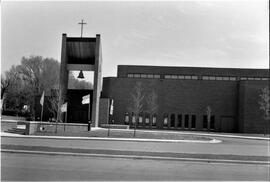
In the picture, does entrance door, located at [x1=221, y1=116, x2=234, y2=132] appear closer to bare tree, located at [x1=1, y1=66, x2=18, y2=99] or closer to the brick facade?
the brick facade

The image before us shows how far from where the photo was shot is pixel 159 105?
5453cm

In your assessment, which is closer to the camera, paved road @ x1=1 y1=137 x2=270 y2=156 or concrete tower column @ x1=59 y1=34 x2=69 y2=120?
paved road @ x1=1 y1=137 x2=270 y2=156

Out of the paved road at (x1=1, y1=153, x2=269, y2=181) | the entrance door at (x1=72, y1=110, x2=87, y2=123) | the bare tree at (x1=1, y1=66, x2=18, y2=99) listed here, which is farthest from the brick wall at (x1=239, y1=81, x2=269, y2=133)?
the bare tree at (x1=1, y1=66, x2=18, y2=99)

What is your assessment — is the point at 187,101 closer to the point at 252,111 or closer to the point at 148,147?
the point at 252,111

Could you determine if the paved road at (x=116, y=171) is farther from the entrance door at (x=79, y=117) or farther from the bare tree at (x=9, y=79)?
the bare tree at (x=9, y=79)

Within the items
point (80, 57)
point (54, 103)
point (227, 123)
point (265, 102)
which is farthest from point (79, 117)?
point (265, 102)

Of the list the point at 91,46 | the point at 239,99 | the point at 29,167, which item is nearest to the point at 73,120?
the point at 91,46

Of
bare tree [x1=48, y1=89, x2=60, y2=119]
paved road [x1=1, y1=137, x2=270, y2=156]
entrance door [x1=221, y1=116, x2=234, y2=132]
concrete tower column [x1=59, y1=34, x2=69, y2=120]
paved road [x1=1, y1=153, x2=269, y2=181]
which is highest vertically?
concrete tower column [x1=59, y1=34, x2=69, y2=120]

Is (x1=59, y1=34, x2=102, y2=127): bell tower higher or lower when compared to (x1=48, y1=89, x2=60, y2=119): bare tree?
higher

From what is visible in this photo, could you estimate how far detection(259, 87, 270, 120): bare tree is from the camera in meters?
45.6

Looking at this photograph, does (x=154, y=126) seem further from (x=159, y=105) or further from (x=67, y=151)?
(x=67, y=151)

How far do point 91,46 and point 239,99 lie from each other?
24.5m

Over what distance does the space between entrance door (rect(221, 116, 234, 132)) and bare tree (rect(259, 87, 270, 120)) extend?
6.06 meters

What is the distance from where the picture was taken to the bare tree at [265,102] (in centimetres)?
4556
